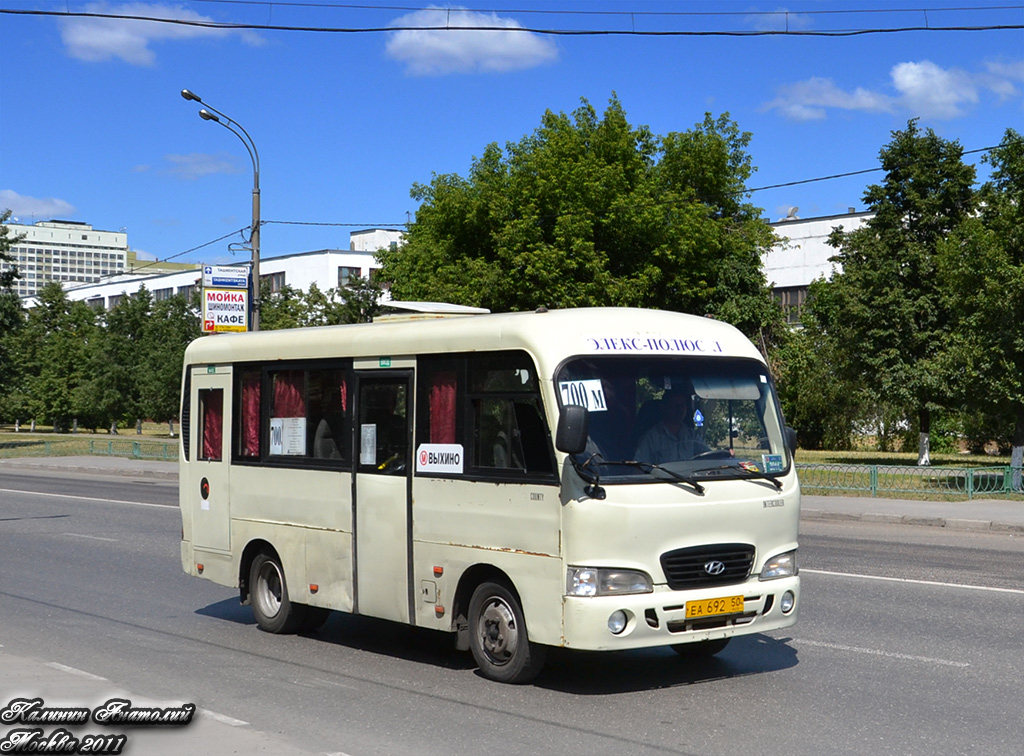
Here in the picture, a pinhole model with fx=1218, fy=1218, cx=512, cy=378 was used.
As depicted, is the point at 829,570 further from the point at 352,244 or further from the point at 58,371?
the point at 352,244

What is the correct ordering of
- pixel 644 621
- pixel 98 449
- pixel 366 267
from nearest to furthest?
1. pixel 644 621
2. pixel 98 449
3. pixel 366 267

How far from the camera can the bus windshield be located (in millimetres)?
7883

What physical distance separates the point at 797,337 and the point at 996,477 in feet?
110

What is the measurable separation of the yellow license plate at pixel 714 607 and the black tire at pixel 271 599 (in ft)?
12.8

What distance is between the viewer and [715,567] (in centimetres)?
788

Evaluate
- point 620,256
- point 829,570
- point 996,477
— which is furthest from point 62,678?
point 620,256

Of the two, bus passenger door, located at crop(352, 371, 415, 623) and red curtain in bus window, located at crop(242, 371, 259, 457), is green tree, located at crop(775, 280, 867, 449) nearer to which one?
red curtain in bus window, located at crop(242, 371, 259, 457)

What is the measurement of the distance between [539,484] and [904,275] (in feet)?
118

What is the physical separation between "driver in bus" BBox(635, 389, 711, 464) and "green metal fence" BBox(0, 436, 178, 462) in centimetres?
3719

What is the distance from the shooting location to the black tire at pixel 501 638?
26.2ft

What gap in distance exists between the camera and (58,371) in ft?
287

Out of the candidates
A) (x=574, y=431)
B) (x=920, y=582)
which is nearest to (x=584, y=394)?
(x=574, y=431)

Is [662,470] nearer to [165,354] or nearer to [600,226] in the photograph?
[600,226]

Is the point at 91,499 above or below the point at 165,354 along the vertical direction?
below
